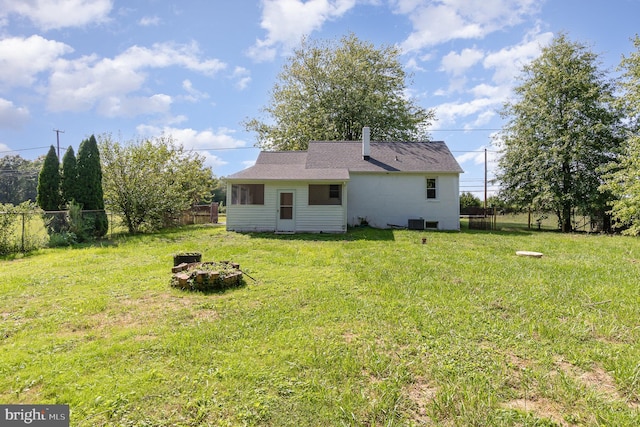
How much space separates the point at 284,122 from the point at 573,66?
19.6 meters

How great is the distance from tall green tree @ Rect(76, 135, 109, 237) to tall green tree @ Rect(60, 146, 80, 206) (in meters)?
0.12

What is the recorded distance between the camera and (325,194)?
46.8 ft

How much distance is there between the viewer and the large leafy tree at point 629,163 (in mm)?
11454

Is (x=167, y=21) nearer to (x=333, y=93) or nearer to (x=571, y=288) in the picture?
(x=571, y=288)

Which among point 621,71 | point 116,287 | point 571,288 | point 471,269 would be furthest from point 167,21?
point 621,71

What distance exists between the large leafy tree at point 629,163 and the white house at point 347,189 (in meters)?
6.18

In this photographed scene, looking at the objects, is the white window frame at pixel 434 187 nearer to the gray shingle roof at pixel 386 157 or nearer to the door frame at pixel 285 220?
the gray shingle roof at pixel 386 157

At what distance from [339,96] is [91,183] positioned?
18895mm

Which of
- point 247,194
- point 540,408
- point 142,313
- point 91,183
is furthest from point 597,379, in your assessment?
point 91,183

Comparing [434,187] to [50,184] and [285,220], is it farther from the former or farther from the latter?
[50,184]

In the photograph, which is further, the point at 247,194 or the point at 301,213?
the point at 247,194

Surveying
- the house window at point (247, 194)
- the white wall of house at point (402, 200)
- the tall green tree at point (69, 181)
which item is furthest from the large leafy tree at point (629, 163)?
the tall green tree at point (69, 181)

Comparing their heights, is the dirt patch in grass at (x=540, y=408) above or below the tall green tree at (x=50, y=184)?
below

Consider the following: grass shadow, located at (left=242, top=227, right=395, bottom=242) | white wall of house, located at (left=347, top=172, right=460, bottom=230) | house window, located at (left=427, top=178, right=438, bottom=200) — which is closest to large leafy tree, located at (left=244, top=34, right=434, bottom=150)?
white wall of house, located at (left=347, top=172, right=460, bottom=230)
